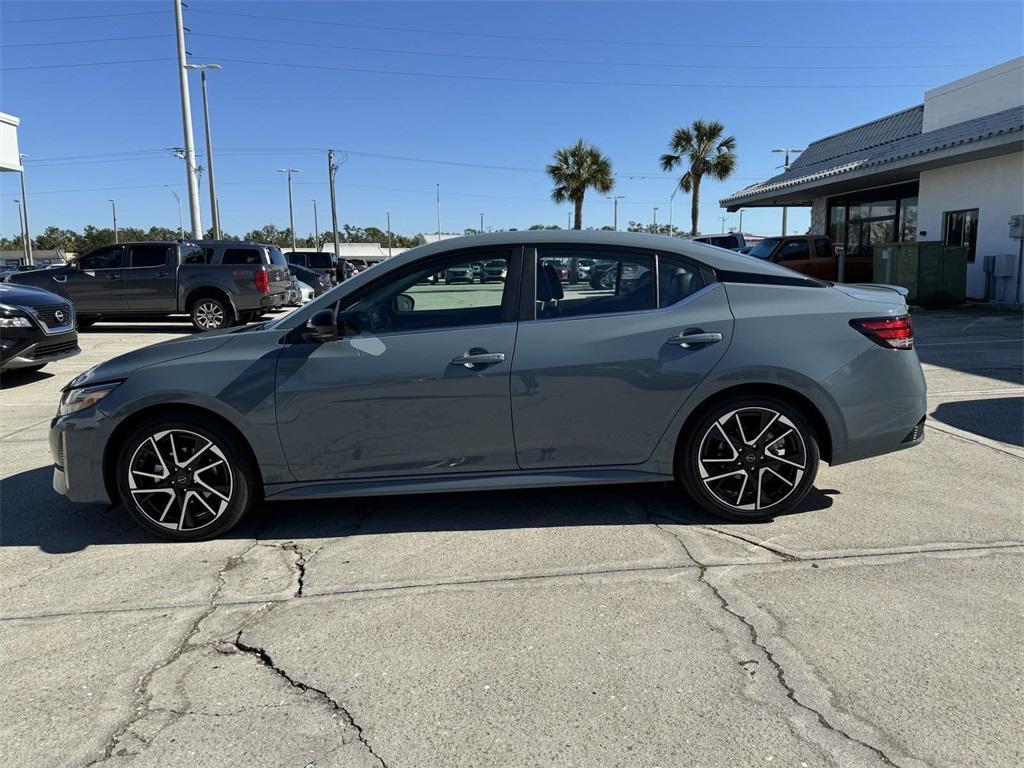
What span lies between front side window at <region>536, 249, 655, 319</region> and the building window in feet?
53.9

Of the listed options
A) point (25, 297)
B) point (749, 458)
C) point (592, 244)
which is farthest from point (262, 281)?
point (749, 458)

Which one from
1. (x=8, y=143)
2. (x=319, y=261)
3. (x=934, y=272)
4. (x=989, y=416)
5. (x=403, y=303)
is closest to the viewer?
(x=403, y=303)

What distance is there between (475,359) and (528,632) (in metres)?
1.47

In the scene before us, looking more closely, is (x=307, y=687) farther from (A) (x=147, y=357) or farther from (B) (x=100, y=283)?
(B) (x=100, y=283)

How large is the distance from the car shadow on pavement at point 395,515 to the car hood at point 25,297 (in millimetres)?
4780

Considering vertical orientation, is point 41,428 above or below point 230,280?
below

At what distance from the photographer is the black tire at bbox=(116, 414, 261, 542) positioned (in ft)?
13.2

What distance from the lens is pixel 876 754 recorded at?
234 cm

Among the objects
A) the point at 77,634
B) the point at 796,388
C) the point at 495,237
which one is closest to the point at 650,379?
the point at 796,388

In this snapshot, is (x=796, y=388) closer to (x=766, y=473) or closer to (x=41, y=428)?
(x=766, y=473)

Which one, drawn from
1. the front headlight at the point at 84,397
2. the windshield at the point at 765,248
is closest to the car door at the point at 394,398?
the front headlight at the point at 84,397

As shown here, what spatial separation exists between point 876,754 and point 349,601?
2.20m

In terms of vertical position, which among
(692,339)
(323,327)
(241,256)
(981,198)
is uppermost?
(981,198)

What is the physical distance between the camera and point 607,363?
399 cm
